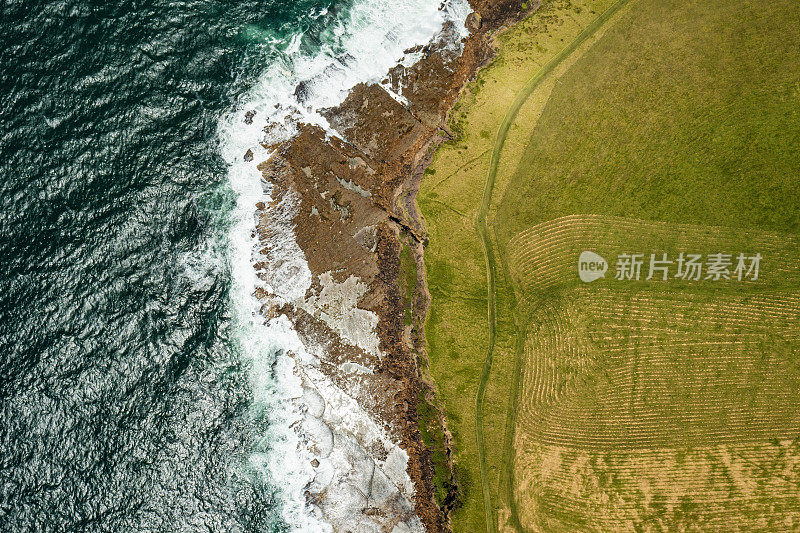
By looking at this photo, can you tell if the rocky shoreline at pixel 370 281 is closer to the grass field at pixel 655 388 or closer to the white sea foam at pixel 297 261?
the white sea foam at pixel 297 261

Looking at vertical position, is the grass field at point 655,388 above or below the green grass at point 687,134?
below

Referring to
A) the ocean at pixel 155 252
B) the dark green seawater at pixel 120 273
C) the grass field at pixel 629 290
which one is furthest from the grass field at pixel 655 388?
the dark green seawater at pixel 120 273

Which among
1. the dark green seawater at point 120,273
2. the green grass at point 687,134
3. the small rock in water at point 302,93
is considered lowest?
the dark green seawater at point 120,273

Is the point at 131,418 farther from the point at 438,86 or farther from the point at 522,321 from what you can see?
the point at 438,86

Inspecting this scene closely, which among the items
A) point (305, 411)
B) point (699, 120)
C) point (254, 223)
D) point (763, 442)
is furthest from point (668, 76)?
point (305, 411)

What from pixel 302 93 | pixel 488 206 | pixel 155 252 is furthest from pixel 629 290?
pixel 155 252

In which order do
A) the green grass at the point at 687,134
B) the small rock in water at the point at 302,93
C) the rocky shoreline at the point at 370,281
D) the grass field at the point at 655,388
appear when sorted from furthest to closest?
1. the small rock in water at the point at 302,93
2. the rocky shoreline at the point at 370,281
3. the green grass at the point at 687,134
4. the grass field at the point at 655,388

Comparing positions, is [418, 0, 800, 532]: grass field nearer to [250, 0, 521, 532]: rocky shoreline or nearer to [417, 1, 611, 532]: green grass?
[417, 1, 611, 532]: green grass
